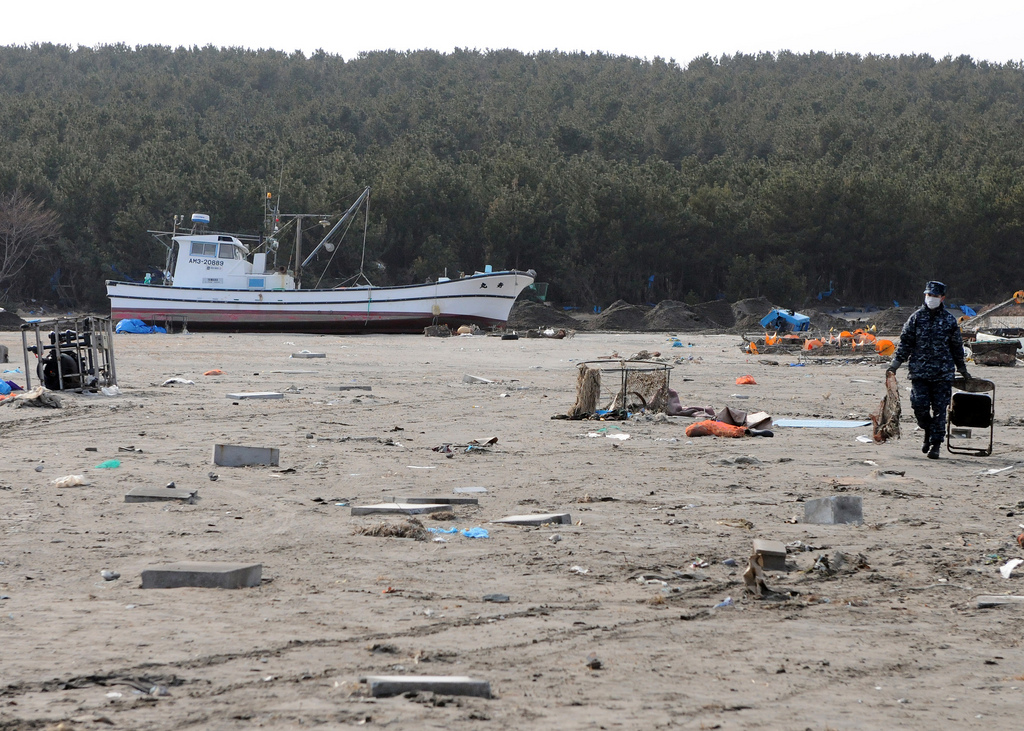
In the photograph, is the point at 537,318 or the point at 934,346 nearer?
the point at 934,346

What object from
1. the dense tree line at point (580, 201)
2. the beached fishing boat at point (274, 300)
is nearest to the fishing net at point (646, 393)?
the beached fishing boat at point (274, 300)

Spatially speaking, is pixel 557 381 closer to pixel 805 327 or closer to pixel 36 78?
pixel 805 327

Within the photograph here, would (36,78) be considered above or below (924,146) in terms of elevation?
above

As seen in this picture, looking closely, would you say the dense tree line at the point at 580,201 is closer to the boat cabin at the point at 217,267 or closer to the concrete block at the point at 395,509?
the boat cabin at the point at 217,267

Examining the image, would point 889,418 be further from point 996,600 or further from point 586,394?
point 996,600

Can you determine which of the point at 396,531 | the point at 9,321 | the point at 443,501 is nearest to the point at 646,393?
the point at 443,501

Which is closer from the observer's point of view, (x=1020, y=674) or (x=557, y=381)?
(x=1020, y=674)

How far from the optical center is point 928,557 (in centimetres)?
584

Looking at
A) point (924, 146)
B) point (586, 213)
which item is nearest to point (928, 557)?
point (586, 213)

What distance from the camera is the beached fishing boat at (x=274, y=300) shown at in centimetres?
3650

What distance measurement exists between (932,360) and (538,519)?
4.94 meters

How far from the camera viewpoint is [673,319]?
41.0 metres

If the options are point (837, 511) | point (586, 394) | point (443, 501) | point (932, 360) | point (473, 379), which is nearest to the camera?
point (837, 511)

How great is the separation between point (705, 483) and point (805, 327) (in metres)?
27.2
